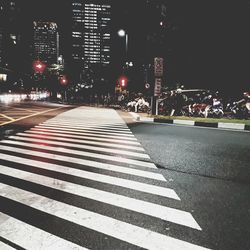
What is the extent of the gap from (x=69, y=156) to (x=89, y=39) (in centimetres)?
19677

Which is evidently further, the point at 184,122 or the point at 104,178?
the point at 184,122

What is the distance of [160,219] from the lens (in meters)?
3.97

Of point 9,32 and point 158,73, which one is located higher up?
point 9,32

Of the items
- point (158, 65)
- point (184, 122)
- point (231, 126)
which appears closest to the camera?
point (231, 126)

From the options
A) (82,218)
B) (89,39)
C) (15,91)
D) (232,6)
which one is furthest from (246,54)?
(89,39)

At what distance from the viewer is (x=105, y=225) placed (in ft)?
12.4

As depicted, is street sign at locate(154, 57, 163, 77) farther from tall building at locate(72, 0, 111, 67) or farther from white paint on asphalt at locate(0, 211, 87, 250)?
tall building at locate(72, 0, 111, 67)

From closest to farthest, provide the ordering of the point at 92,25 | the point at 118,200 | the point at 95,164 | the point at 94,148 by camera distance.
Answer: the point at 118,200
the point at 95,164
the point at 94,148
the point at 92,25

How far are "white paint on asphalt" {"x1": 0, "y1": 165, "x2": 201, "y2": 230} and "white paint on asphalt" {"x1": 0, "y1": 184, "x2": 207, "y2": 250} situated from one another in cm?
45

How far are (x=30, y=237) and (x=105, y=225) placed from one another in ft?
3.02

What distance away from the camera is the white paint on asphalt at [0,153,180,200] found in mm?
5024

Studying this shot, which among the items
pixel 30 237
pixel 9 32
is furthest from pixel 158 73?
pixel 9 32

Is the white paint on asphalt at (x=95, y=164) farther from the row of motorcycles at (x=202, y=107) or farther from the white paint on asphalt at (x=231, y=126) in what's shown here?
the row of motorcycles at (x=202, y=107)

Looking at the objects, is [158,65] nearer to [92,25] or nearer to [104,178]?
[104,178]
